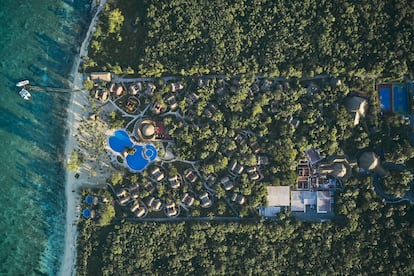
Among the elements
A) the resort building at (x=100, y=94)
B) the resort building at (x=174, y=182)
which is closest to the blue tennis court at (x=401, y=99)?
the resort building at (x=174, y=182)

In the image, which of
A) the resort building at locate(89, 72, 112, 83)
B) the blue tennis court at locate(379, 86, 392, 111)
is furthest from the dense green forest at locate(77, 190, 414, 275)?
the resort building at locate(89, 72, 112, 83)

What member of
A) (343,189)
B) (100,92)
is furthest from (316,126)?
(100,92)

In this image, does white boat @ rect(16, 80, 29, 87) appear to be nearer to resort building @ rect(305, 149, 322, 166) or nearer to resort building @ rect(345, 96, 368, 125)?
resort building @ rect(305, 149, 322, 166)

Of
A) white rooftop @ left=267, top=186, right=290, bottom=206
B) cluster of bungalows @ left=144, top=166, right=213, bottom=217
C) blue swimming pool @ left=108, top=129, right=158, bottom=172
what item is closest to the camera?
white rooftop @ left=267, top=186, right=290, bottom=206

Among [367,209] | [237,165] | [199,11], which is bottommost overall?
[367,209]

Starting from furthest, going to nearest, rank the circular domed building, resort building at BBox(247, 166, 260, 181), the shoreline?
the shoreline
the circular domed building
resort building at BBox(247, 166, 260, 181)

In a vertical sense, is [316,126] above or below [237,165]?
above

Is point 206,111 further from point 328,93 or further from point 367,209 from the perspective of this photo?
point 367,209
